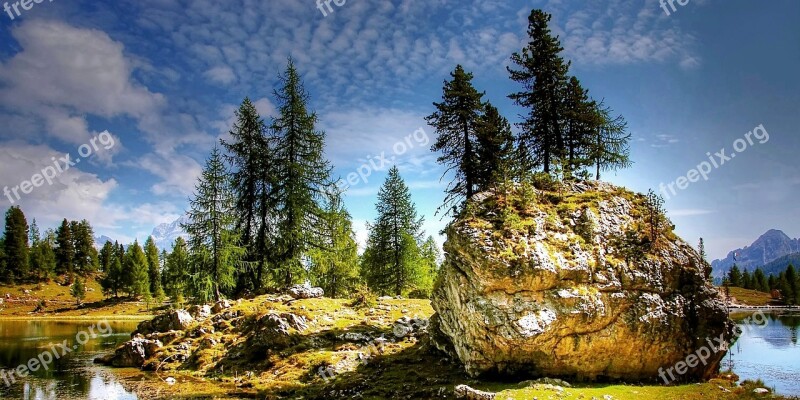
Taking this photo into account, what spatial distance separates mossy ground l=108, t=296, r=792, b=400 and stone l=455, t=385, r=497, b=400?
62 centimetres

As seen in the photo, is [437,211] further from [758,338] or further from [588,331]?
[758,338]

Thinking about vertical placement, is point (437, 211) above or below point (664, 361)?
above

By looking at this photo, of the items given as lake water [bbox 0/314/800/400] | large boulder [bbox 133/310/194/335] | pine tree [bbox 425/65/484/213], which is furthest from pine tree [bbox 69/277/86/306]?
pine tree [bbox 425/65/484/213]

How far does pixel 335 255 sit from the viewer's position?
146ft

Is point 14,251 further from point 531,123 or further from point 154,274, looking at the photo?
point 531,123

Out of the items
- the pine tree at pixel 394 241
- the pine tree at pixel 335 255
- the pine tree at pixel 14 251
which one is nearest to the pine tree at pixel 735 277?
the pine tree at pixel 394 241

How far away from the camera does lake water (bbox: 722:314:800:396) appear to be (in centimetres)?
2581

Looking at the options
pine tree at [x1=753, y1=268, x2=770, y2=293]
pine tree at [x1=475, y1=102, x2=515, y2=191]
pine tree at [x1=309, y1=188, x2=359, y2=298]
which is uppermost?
pine tree at [x1=475, y1=102, x2=515, y2=191]

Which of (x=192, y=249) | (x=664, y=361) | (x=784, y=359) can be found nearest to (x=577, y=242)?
(x=664, y=361)

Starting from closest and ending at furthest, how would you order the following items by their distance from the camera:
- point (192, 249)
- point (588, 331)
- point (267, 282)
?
point (588, 331)
point (192, 249)
point (267, 282)

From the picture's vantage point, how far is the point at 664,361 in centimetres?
2019

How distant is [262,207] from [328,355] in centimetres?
2087

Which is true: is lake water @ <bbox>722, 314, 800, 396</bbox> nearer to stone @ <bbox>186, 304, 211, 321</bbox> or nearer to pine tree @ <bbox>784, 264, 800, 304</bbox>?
stone @ <bbox>186, 304, 211, 321</bbox>

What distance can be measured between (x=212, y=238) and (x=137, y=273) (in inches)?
2998
